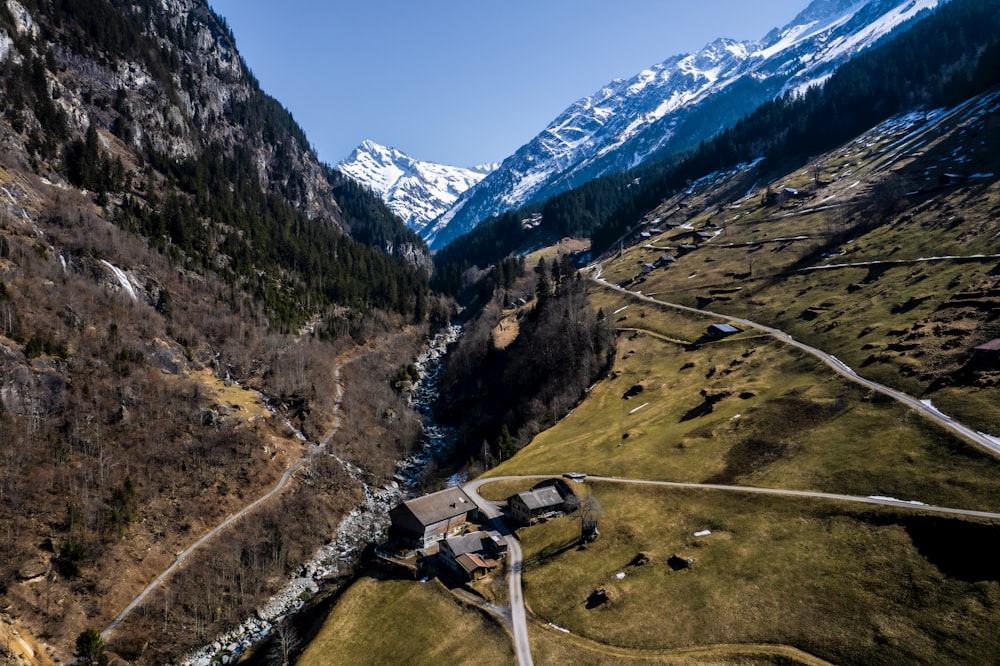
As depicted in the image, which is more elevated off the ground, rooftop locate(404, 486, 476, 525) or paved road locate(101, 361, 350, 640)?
paved road locate(101, 361, 350, 640)

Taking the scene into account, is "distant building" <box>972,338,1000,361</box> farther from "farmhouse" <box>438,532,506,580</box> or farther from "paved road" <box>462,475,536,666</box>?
"farmhouse" <box>438,532,506,580</box>

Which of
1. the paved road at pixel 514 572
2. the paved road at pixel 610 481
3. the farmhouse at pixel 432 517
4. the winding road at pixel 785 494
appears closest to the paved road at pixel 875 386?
the winding road at pixel 785 494

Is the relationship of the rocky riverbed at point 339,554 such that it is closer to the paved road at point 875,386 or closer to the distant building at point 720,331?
the distant building at point 720,331

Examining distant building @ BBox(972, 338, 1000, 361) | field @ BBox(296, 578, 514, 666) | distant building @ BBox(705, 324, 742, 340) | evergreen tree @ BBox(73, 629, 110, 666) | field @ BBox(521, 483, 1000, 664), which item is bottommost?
field @ BBox(521, 483, 1000, 664)

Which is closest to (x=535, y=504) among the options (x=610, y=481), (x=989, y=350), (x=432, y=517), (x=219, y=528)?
(x=610, y=481)

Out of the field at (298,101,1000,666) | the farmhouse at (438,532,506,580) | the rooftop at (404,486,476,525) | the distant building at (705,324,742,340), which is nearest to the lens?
the field at (298,101,1000,666)

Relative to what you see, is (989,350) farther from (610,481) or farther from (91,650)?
(91,650)

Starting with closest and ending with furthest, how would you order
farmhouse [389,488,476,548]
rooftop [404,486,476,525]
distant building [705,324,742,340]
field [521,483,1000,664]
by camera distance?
field [521,483,1000,664] → farmhouse [389,488,476,548] → rooftop [404,486,476,525] → distant building [705,324,742,340]

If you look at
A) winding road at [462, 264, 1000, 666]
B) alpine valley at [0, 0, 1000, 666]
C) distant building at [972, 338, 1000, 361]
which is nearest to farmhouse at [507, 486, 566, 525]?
alpine valley at [0, 0, 1000, 666]
